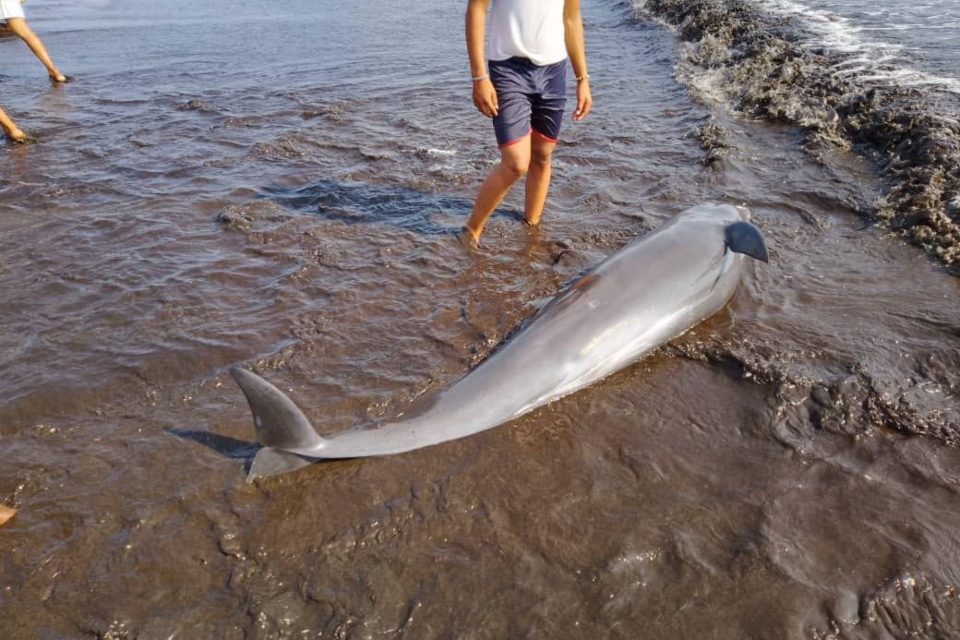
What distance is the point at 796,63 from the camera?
9430 mm

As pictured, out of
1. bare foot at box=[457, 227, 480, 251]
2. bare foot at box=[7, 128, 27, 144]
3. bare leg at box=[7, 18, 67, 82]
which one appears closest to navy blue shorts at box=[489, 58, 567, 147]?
bare foot at box=[457, 227, 480, 251]

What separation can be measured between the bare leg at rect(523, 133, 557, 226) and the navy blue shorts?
0.84ft

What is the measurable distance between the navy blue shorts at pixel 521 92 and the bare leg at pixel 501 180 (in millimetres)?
65

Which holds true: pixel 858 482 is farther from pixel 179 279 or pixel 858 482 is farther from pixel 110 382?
pixel 179 279

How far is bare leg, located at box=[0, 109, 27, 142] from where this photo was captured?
6.99 meters

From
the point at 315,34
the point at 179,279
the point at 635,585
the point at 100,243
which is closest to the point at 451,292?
the point at 179,279

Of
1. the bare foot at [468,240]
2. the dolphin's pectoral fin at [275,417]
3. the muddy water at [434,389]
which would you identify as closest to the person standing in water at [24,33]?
the muddy water at [434,389]

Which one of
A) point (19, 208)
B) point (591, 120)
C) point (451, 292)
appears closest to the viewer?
point (451, 292)

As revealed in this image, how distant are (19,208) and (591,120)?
5.87m

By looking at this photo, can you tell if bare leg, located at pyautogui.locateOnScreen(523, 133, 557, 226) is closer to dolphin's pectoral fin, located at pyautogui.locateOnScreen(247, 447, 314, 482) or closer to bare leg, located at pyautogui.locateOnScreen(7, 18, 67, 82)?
dolphin's pectoral fin, located at pyautogui.locateOnScreen(247, 447, 314, 482)

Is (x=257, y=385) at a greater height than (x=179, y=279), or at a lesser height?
greater

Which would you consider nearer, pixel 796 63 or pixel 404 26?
pixel 796 63

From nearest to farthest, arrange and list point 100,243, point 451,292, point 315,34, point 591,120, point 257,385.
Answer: point 257,385, point 451,292, point 100,243, point 591,120, point 315,34

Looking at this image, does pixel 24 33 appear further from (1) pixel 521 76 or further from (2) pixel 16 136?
(1) pixel 521 76
